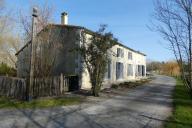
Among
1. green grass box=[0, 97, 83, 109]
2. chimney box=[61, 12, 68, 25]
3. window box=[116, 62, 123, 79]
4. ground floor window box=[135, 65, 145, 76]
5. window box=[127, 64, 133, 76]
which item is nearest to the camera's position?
green grass box=[0, 97, 83, 109]

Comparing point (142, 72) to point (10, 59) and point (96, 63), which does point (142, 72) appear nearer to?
point (10, 59)

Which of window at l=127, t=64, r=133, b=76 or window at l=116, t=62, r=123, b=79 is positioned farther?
window at l=127, t=64, r=133, b=76

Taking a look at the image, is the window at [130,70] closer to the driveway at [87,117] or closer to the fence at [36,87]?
the fence at [36,87]

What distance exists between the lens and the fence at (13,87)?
1535 cm

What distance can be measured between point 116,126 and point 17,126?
10.4ft

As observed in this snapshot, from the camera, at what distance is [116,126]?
962cm

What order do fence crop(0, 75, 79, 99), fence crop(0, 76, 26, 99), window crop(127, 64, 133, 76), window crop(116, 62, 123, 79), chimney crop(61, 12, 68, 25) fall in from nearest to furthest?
1. fence crop(0, 76, 26, 99)
2. fence crop(0, 75, 79, 99)
3. chimney crop(61, 12, 68, 25)
4. window crop(116, 62, 123, 79)
5. window crop(127, 64, 133, 76)

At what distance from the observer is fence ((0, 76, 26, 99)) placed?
1535 cm

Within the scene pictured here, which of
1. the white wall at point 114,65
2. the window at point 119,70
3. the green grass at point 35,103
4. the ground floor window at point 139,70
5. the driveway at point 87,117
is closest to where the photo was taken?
the driveway at point 87,117

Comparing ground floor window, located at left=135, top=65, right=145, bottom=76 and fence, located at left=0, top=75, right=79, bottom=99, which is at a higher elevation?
ground floor window, located at left=135, top=65, right=145, bottom=76

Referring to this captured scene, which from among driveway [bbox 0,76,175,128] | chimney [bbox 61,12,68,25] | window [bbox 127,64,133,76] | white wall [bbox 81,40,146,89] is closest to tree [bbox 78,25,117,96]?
white wall [bbox 81,40,146,89]

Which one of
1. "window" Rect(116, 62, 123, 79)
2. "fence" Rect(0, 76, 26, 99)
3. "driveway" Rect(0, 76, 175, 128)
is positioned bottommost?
"driveway" Rect(0, 76, 175, 128)

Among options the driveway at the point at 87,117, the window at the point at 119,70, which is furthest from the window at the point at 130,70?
the driveway at the point at 87,117

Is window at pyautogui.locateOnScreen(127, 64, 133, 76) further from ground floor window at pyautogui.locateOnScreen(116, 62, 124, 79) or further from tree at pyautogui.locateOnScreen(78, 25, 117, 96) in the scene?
tree at pyautogui.locateOnScreen(78, 25, 117, 96)
